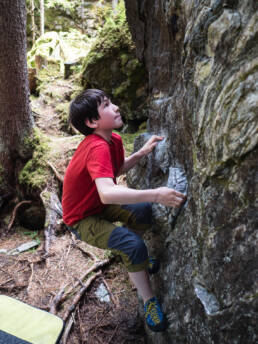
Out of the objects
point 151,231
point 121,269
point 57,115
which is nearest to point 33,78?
point 57,115

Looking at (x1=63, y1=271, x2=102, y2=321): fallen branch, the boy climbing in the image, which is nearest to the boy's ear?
the boy climbing

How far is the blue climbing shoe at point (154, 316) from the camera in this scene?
8.13 feet

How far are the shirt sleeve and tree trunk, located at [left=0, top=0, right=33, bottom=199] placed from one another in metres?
3.86

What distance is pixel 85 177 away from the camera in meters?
2.91

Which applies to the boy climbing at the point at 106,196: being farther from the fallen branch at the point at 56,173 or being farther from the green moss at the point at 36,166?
the green moss at the point at 36,166

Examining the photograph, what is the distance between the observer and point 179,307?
7.55 feet

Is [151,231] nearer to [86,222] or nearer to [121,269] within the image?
[86,222]

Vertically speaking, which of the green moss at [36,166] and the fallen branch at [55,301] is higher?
the green moss at [36,166]

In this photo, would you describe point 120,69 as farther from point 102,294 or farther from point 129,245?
point 129,245

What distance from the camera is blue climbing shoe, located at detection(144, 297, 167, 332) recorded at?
2.48 m

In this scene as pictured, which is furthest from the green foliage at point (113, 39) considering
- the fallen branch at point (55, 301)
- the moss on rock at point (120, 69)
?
the fallen branch at point (55, 301)

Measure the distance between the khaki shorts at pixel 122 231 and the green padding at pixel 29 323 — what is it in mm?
790

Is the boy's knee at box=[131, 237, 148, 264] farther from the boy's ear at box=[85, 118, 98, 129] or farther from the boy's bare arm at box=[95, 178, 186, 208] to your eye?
the boy's ear at box=[85, 118, 98, 129]

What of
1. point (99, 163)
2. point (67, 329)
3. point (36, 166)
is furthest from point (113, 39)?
point (67, 329)
